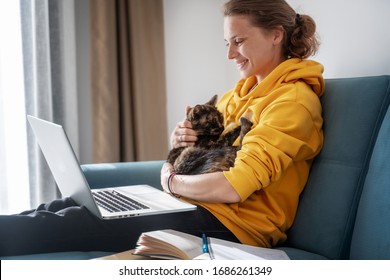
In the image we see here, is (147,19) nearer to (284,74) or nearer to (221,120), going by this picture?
(221,120)

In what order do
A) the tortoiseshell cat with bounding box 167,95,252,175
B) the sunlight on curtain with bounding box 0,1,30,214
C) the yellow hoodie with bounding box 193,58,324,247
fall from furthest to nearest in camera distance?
1. the sunlight on curtain with bounding box 0,1,30,214
2. the tortoiseshell cat with bounding box 167,95,252,175
3. the yellow hoodie with bounding box 193,58,324,247

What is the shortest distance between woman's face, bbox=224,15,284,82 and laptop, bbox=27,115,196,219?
53cm

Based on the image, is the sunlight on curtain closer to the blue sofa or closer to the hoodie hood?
the blue sofa

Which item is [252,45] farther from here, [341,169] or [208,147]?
[341,169]

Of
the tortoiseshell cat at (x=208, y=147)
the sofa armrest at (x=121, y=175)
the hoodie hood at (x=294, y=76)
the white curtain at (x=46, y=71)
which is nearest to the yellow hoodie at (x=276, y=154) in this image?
the hoodie hood at (x=294, y=76)

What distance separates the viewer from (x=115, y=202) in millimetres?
1575

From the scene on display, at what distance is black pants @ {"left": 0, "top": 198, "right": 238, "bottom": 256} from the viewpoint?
53.1 inches

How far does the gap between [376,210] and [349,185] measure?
130 mm

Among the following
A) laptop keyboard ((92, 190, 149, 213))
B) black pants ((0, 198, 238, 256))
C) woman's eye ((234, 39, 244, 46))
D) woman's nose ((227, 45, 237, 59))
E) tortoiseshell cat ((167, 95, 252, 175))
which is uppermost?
woman's eye ((234, 39, 244, 46))

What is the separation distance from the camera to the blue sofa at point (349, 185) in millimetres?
1332

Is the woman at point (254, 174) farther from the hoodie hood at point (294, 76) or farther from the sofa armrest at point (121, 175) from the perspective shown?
the sofa armrest at point (121, 175)

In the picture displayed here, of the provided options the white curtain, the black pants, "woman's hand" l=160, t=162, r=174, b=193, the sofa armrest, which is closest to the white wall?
the white curtain

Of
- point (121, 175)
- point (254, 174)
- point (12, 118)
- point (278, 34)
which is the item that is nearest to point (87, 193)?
point (254, 174)

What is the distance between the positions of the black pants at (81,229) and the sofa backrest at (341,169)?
9.8 inches
